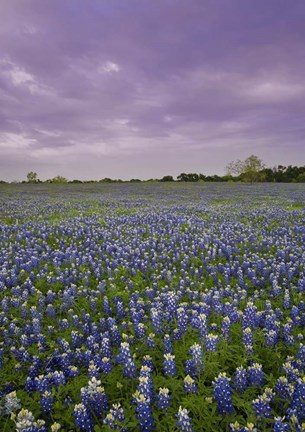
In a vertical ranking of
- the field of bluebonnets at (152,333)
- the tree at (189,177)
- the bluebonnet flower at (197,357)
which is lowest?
the field of bluebonnets at (152,333)

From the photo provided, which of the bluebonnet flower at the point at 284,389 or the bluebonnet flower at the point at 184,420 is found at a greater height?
the bluebonnet flower at the point at 184,420

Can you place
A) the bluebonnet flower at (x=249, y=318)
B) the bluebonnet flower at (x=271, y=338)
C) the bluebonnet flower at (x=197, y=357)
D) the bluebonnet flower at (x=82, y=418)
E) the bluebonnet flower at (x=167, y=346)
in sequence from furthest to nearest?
the bluebonnet flower at (x=249, y=318) < the bluebonnet flower at (x=271, y=338) < the bluebonnet flower at (x=167, y=346) < the bluebonnet flower at (x=197, y=357) < the bluebonnet flower at (x=82, y=418)

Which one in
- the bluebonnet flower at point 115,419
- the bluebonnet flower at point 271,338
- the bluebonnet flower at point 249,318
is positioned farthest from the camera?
the bluebonnet flower at point 249,318

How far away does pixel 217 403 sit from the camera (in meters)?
2.83

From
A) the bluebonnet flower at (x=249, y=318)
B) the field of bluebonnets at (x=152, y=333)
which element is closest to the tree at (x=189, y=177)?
the field of bluebonnets at (x=152, y=333)

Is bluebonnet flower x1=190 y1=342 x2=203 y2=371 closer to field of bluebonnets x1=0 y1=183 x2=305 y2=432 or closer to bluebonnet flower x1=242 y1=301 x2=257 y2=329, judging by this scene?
field of bluebonnets x1=0 y1=183 x2=305 y2=432

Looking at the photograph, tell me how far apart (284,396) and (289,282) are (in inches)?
152

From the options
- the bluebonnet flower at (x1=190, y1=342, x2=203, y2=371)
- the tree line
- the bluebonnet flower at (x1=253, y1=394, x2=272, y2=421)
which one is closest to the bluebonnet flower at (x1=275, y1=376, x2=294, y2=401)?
the bluebonnet flower at (x1=253, y1=394, x2=272, y2=421)

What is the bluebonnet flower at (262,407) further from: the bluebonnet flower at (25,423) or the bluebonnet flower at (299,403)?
the bluebonnet flower at (25,423)

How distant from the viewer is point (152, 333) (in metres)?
4.08

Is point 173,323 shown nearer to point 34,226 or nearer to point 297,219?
point 34,226

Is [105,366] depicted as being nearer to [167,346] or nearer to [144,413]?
[167,346]

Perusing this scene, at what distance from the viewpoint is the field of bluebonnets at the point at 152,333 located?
2.84 metres

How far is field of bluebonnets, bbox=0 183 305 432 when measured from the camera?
2.84 meters
